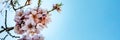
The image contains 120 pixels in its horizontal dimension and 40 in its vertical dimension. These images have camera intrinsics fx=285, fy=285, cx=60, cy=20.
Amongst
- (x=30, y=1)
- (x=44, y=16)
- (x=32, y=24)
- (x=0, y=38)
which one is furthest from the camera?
(x=30, y=1)

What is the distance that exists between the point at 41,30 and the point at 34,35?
0.09m

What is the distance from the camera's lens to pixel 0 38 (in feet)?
12.4

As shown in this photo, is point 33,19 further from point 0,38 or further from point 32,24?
point 0,38

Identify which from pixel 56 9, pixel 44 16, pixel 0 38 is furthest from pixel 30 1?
pixel 44 16

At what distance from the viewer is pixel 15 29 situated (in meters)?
3.08

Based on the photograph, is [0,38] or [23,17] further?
[0,38]

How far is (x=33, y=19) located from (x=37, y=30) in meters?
0.13

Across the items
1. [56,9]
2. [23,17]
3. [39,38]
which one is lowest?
[39,38]

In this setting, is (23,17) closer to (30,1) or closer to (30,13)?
(30,13)

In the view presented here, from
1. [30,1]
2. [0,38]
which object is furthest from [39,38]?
[30,1]

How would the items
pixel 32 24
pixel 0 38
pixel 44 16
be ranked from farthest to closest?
pixel 0 38 < pixel 44 16 < pixel 32 24

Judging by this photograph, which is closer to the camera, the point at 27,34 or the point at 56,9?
the point at 27,34

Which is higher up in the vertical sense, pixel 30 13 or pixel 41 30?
pixel 30 13

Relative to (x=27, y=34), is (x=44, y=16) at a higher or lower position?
higher
